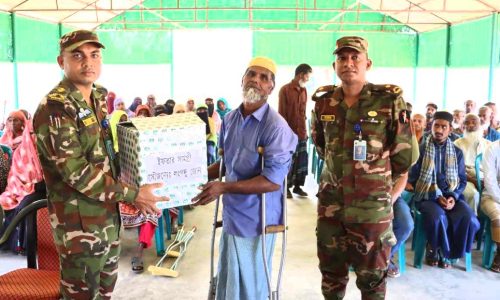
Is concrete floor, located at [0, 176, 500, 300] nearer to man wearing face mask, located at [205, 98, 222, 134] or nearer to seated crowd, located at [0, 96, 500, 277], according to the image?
seated crowd, located at [0, 96, 500, 277]

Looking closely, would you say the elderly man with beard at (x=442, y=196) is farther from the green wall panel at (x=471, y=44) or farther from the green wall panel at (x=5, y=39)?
the green wall panel at (x=5, y=39)

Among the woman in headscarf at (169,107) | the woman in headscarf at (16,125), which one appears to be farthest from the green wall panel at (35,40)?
the woman in headscarf at (16,125)

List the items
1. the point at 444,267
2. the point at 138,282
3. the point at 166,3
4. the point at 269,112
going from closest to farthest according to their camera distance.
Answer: the point at 269,112 < the point at 138,282 < the point at 444,267 < the point at 166,3

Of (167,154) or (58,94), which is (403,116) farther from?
(58,94)

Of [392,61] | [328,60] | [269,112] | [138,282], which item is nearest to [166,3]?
[328,60]

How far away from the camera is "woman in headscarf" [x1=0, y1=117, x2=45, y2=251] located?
4.09 metres

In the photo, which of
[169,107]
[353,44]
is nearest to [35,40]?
[169,107]

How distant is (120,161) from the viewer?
214 centimetres

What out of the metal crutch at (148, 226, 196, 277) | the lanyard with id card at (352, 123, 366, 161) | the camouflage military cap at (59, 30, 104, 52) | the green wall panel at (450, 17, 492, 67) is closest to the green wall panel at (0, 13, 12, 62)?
the metal crutch at (148, 226, 196, 277)

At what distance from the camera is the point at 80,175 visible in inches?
72.5

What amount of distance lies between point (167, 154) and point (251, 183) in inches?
17.0

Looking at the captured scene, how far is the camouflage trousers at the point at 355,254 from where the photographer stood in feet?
7.55

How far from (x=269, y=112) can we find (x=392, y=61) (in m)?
13.4

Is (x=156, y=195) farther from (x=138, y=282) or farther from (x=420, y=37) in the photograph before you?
(x=420, y=37)
